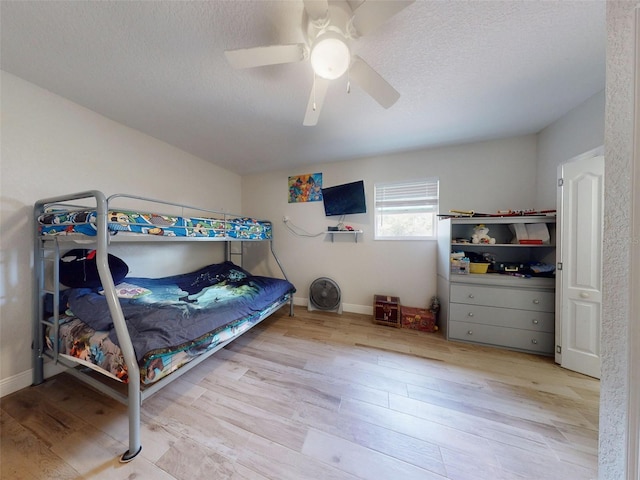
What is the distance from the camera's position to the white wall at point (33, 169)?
4.44 ft

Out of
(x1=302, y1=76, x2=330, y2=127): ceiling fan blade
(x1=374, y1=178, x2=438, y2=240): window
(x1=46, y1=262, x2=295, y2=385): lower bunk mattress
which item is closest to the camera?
(x1=46, y1=262, x2=295, y2=385): lower bunk mattress

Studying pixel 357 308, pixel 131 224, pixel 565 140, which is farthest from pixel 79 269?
pixel 565 140

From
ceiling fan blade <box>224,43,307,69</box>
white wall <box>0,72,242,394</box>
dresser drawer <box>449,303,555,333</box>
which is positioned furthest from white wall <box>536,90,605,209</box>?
white wall <box>0,72,242,394</box>

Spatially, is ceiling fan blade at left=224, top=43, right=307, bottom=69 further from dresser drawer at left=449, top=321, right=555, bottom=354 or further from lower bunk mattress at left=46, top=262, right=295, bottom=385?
dresser drawer at left=449, top=321, right=555, bottom=354

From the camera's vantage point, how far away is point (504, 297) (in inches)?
76.0

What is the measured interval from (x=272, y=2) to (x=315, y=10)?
25cm

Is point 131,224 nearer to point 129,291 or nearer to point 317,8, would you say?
point 129,291

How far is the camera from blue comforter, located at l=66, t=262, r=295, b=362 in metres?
1.13

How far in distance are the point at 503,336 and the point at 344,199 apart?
2.30 m

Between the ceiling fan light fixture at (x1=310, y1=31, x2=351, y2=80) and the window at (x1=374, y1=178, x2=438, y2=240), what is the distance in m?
1.88

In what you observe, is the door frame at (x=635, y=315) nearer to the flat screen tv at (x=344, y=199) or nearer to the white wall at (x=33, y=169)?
the flat screen tv at (x=344, y=199)

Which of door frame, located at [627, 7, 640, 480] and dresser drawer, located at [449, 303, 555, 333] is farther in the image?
dresser drawer, located at [449, 303, 555, 333]

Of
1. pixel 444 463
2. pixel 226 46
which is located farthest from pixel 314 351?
pixel 226 46

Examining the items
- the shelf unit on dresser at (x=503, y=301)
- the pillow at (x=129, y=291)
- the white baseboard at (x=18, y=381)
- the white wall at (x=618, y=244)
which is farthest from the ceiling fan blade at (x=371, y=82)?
the white baseboard at (x=18, y=381)
